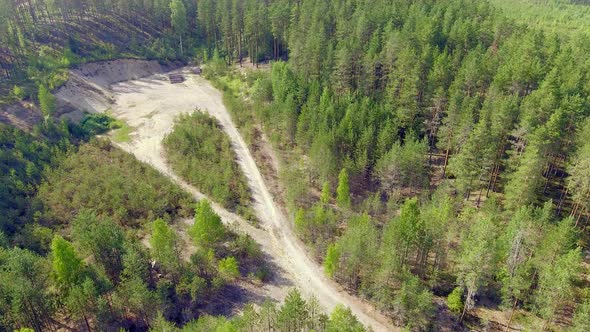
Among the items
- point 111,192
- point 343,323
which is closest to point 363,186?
point 343,323

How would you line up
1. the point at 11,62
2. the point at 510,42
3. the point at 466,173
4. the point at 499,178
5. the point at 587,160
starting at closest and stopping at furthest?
the point at 587,160, the point at 466,173, the point at 499,178, the point at 510,42, the point at 11,62

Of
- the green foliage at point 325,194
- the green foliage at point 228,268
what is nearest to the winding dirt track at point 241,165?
the green foliage at point 228,268

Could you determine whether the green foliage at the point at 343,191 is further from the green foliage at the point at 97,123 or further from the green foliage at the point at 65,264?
the green foliage at the point at 97,123

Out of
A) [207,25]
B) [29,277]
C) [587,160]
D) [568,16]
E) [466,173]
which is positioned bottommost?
[29,277]

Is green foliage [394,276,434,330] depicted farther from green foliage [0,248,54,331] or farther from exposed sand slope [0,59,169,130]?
exposed sand slope [0,59,169,130]

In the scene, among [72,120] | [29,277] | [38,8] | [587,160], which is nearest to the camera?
[29,277]

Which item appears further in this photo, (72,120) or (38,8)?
(38,8)

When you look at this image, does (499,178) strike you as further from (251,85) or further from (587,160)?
(251,85)

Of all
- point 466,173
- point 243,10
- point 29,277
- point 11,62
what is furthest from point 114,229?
point 243,10
